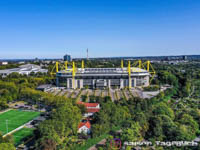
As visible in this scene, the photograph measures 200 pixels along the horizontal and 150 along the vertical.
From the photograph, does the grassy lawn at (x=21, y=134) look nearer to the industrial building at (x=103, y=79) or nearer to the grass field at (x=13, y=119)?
the grass field at (x=13, y=119)

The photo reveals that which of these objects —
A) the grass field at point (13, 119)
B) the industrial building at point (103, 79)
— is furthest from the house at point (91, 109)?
the industrial building at point (103, 79)

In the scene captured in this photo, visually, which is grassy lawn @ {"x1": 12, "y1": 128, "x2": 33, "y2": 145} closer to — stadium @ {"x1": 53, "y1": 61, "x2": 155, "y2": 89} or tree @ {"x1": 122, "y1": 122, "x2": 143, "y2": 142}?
tree @ {"x1": 122, "y1": 122, "x2": 143, "y2": 142}

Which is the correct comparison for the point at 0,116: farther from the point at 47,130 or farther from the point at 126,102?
the point at 126,102

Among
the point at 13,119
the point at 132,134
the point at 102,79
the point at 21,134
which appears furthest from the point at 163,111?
the point at 102,79

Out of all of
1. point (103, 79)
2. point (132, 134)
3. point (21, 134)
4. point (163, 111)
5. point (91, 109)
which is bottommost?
point (21, 134)

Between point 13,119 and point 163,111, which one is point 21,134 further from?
point 163,111

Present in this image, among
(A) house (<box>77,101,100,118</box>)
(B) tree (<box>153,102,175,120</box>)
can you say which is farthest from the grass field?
(B) tree (<box>153,102,175,120</box>)
